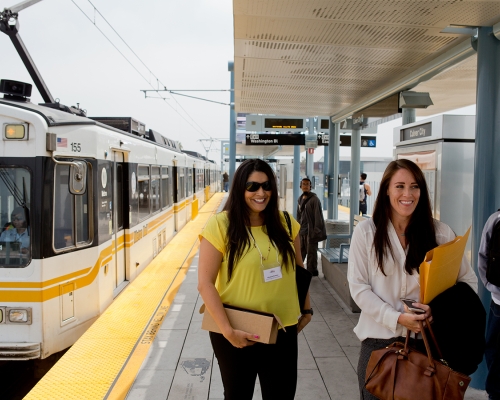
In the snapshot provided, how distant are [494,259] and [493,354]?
0.61m

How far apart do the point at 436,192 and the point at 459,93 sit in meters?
4.82

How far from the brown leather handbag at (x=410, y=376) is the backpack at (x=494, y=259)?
999mm

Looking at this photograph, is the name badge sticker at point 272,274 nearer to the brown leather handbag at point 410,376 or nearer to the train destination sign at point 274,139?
the brown leather handbag at point 410,376

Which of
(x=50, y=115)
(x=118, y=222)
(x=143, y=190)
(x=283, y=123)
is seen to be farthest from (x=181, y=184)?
(x=50, y=115)

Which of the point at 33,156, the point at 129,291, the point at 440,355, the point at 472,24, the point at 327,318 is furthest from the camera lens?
the point at 129,291

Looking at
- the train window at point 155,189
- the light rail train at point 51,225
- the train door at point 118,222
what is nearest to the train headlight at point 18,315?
the light rail train at point 51,225

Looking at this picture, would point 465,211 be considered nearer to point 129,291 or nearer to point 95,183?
point 95,183

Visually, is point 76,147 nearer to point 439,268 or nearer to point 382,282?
point 382,282

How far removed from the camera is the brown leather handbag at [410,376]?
2.07 m

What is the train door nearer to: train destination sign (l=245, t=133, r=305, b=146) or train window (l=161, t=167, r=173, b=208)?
train window (l=161, t=167, r=173, b=208)

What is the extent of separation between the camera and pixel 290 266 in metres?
2.62

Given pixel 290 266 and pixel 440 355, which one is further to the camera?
pixel 290 266

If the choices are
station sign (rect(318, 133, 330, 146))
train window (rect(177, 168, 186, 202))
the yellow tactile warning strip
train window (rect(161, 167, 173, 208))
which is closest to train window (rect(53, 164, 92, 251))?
the yellow tactile warning strip

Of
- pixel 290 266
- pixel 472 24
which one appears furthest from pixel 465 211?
pixel 290 266
